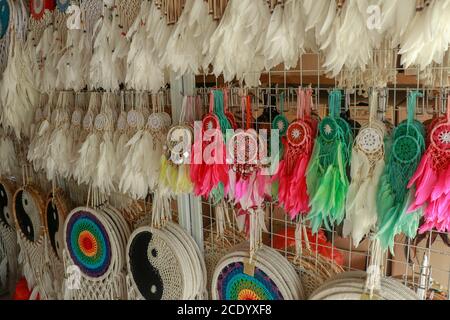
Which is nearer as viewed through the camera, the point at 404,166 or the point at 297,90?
the point at 404,166

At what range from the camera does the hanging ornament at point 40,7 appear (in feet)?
4.15

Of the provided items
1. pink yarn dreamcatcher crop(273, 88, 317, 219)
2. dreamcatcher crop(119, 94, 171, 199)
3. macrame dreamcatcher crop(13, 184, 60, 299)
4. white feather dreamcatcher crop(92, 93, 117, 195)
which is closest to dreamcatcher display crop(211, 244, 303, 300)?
pink yarn dreamcatcher crop(273, 88, 317, 219)

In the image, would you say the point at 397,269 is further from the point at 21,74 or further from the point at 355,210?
the point at 21,74

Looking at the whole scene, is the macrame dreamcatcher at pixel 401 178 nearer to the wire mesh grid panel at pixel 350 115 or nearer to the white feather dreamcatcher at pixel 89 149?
the wire mesh grid panel at pixel 350 115

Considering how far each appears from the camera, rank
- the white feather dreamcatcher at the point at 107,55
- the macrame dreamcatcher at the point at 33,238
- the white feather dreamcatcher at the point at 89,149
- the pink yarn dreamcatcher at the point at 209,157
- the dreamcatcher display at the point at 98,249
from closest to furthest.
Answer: the pink yarn dreamcatcher at the point at 209,157 → the white feather dreamcatcher at the point at 107,55 → the white feather dreamcatcher at the point at 89,149 → the dreamcatcher display at the point at 98,249 → the macrame dreamcatcher at the point at 33,238

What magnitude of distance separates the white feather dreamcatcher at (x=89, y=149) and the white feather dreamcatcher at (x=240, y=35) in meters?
0.53

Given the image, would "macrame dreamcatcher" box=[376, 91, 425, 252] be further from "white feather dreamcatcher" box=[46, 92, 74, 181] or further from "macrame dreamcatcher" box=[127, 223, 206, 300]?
"white feather dreamcatcher" box=[46, 92, 74, 181]

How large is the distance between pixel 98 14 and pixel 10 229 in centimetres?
106

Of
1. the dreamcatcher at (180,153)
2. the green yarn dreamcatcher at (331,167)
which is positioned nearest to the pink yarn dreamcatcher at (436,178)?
the green yarn dreamcatcher at (331,167)

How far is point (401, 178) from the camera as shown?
716 mm

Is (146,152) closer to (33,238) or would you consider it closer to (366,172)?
(366,172)

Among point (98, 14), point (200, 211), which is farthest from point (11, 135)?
point (200, 211)

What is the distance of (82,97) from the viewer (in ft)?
4.26

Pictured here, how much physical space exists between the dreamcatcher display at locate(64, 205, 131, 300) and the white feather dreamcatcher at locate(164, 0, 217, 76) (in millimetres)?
639
